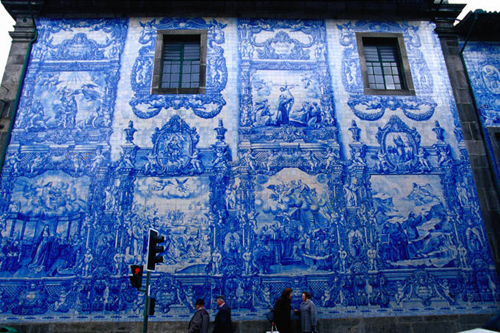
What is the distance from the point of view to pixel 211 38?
33.9 feet

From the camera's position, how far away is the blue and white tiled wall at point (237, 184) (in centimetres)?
812

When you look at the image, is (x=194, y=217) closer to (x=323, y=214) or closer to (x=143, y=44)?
(x=323, y=214)

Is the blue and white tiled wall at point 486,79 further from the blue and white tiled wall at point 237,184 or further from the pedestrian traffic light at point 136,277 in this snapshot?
the pedestrian traffic light at point 136,277

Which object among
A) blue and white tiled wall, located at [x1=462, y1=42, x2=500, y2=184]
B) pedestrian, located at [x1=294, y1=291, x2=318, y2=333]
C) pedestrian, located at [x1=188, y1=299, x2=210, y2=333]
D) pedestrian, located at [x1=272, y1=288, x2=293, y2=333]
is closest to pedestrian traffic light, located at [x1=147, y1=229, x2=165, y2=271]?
pedestrian, located at [x1=188, y1=299, x2=210, y2=333]

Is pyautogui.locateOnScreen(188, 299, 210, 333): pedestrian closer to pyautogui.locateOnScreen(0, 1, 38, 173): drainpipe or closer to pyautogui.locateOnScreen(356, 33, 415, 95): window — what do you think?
pyautogui.locateOnScreen(0, 1, 38, 173): drainpipe

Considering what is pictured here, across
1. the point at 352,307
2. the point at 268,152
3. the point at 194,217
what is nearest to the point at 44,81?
the point at 194,217

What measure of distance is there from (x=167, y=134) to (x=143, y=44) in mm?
2956

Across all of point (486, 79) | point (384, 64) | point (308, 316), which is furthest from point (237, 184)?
point (486, 79)

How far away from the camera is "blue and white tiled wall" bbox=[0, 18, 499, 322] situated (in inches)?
320

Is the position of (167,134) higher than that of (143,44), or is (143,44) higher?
(143,44)

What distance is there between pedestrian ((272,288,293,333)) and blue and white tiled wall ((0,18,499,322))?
24.0 inches

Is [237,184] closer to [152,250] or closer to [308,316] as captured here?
[152,250]

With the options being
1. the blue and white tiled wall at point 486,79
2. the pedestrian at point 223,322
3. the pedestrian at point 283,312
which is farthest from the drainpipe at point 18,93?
the blue and white tiled wall at point 486,79

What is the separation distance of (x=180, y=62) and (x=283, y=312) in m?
7.13
